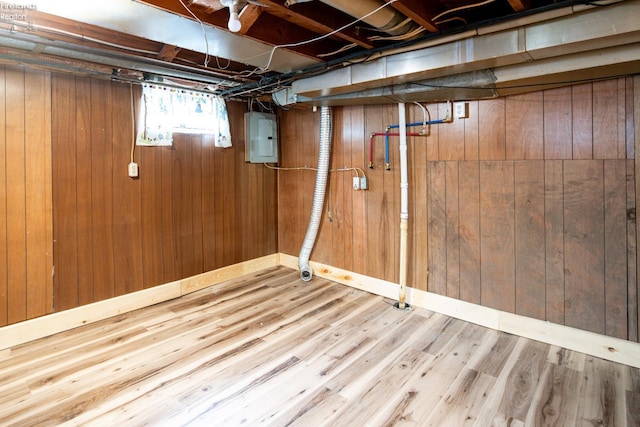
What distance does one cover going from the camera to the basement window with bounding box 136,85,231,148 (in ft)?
9.95

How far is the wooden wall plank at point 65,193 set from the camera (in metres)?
2.59

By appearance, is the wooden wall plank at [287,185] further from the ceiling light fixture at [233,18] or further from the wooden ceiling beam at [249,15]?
the ceiling light fixture at [233,18]

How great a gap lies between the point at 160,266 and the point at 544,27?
3311 millimetres

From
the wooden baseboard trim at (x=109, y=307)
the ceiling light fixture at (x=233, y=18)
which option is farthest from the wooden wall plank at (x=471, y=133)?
the wooden baseboard trim at (x=109, y=307)

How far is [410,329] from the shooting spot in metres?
2.66

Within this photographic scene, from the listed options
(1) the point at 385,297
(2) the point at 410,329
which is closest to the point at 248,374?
(2) the point at 410,329

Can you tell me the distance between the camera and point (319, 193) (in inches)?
142

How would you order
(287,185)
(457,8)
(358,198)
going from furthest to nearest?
(287,185), (358,198), (457,8)

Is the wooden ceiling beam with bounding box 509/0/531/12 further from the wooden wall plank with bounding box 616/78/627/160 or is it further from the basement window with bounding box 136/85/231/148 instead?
the basement window with bounding box 136/85/231/148

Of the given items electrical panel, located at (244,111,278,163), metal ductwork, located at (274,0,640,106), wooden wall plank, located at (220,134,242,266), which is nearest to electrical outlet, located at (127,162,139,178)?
wooden wall plank, located at (220,134,242,266)

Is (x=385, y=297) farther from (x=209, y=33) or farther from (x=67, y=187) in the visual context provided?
(x=67, y=187)

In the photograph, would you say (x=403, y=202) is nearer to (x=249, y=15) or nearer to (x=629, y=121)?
(x=629, y=121)

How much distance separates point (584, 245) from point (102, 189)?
3.54 meters

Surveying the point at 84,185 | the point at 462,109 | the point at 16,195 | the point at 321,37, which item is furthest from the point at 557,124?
the point at 16,195
